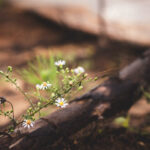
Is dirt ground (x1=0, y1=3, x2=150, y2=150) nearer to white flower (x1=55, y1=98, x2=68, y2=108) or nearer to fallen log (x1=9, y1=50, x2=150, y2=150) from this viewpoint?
fallen log (x1=9, y1=50, x2=150, y2=150)

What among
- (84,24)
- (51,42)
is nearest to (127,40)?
(84,24)

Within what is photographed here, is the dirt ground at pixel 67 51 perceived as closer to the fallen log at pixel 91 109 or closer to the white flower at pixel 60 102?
the fallen log at pixel 91 109

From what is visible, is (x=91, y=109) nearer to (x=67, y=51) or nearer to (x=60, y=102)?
(x=60, y=102)

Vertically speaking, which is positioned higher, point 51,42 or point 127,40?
point 51,42

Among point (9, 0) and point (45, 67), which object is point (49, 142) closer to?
point (45, 67)

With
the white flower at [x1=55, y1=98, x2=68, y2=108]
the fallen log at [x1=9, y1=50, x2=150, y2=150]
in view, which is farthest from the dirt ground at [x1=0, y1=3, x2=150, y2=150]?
the white flower at [x1=55, y1=98, x2=68, y2=108]

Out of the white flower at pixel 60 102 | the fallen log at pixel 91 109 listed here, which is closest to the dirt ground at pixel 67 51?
the fallen log at pixel 91 109
